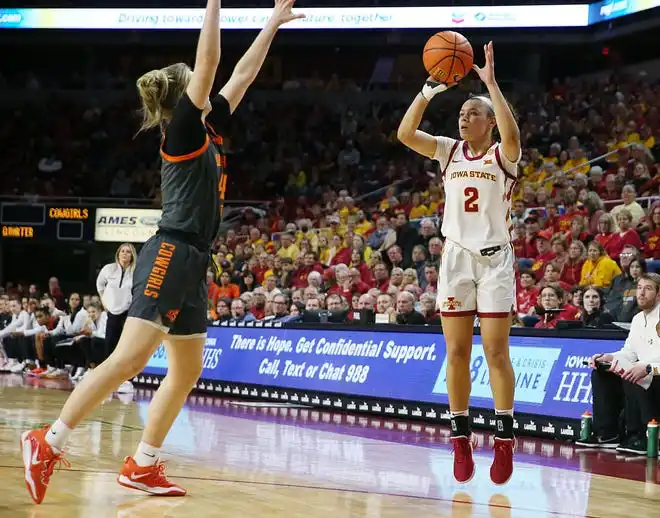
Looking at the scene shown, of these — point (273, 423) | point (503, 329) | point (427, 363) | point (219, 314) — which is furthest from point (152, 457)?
point (219, 314)

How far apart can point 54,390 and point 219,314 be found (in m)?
3.22

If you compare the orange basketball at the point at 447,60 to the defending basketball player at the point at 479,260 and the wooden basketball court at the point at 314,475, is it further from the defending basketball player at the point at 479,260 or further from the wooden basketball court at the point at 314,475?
the wooden basketball court at the point at 314,475

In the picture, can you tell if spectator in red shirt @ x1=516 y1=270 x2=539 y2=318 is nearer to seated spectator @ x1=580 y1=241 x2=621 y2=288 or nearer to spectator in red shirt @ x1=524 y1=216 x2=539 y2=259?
seated spectator @ x1=580 y1=241 x2=621 y2=288

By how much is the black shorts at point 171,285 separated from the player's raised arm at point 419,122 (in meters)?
1.74

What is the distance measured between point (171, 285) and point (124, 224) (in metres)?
20.8

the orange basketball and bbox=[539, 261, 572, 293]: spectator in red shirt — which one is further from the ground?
the orange basketball

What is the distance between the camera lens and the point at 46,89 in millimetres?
30609

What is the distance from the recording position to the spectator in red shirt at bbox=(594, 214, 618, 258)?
1345 centimetres

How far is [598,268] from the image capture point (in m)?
12.7

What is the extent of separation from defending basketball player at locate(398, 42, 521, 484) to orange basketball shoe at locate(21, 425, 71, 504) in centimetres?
234

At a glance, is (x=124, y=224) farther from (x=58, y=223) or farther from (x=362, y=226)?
(x=362, y=226)

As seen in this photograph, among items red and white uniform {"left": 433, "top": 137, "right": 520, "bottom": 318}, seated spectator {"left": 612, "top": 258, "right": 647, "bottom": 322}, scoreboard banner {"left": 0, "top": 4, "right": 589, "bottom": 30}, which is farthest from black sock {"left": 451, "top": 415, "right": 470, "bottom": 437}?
scoreboard banner {"left": 0, "top": 4, "right": 589, "bottom": 30}

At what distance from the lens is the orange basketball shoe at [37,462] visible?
471 cm

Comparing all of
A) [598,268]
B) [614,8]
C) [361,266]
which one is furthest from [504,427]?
[614,8]
